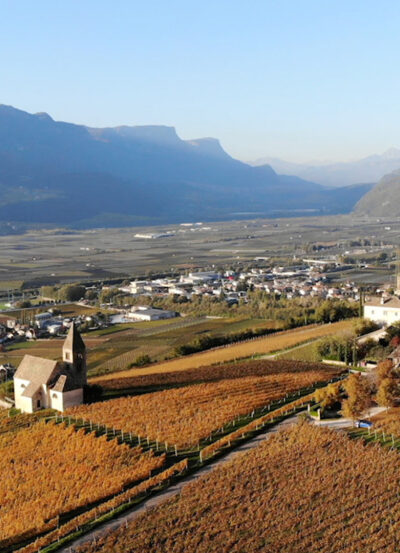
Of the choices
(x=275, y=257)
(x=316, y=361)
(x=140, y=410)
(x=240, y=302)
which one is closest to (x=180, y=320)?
(x=240, y=302)

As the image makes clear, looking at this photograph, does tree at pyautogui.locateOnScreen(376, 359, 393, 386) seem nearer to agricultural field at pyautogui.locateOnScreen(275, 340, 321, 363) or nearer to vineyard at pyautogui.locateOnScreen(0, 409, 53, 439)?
agricultural field at pyautogui.locateOnScreen(275, 340, 321, 363)

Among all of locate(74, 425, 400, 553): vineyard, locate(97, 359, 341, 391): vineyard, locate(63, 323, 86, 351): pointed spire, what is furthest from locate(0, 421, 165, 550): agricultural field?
locate(97, 359, 341, 391): vineyard

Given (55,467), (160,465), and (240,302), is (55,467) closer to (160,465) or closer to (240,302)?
(160,465)

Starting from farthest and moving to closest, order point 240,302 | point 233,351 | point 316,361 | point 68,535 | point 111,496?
point 240,302 < point 233,351 < point 316,361 < point 111,496 < point 68,535

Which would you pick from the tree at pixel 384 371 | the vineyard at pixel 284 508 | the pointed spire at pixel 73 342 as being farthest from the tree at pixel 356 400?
the pointed spire at pixel 73 342

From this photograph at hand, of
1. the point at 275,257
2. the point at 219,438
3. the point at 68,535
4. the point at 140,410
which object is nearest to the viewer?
the point at 68,535

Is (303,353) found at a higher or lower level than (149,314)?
higher

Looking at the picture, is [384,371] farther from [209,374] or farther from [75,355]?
[75,355]

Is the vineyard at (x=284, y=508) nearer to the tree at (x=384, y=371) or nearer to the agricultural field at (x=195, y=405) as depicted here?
the agricultural field at (x=195, y=405)

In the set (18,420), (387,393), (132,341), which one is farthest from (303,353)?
(132,341)
